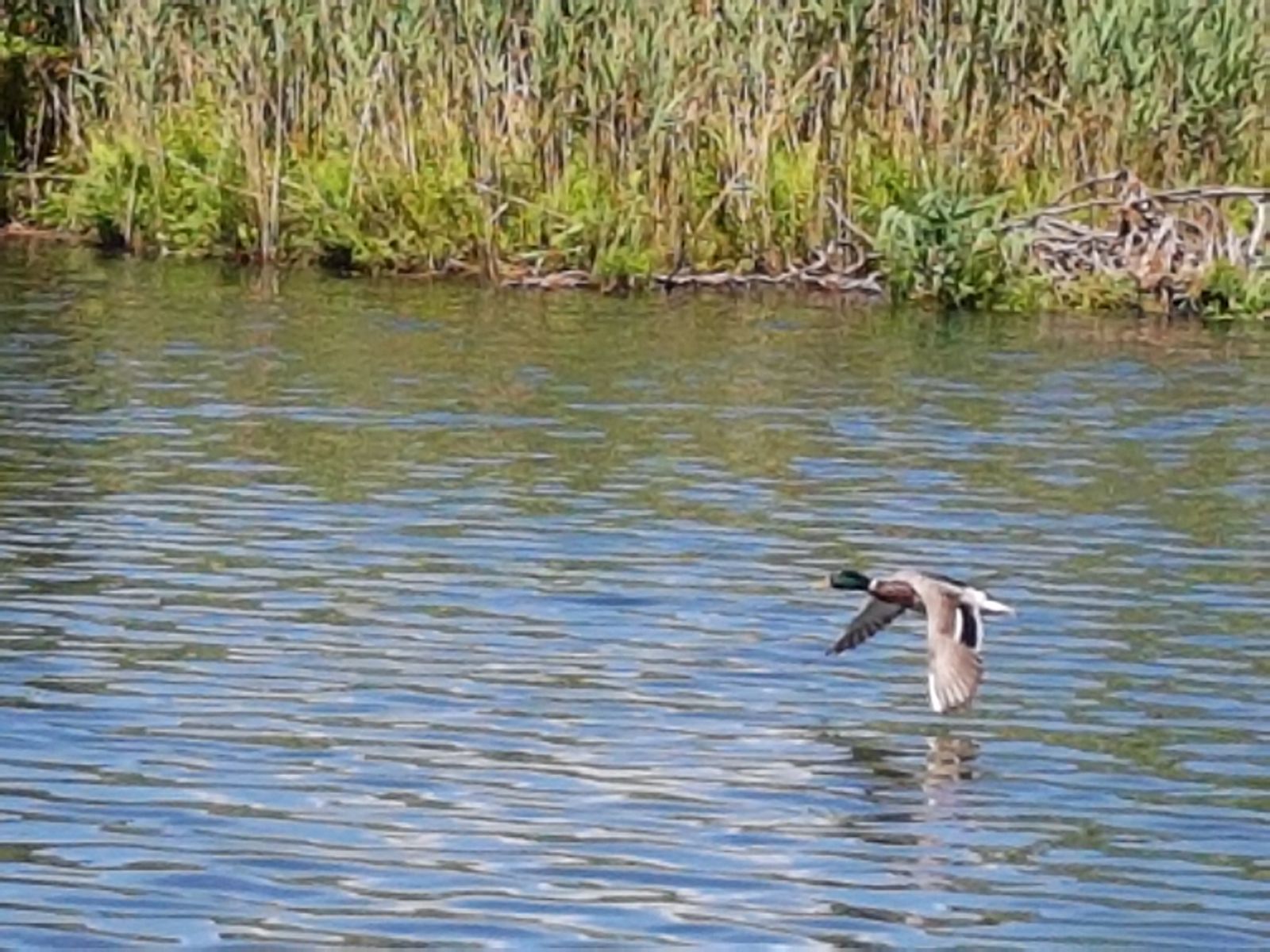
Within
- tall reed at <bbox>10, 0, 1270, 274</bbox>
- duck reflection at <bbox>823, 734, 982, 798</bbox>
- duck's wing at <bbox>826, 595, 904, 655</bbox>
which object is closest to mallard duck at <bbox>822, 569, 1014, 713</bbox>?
duck's wing at <bbox>826, 595, 904, 655</bbox>

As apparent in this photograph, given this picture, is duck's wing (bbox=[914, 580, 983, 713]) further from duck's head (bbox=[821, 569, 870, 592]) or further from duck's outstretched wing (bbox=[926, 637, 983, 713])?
duck's head (bbox=[821, 569, 870, 592])

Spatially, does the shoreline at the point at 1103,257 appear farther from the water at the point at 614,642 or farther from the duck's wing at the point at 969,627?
the duck's wing at the point at 969,627

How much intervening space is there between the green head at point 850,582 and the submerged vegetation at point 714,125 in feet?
37.6

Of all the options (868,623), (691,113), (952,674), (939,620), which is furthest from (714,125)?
(952,674)

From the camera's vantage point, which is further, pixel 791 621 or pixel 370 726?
pixel 791 621

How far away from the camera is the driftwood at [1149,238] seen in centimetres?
2167

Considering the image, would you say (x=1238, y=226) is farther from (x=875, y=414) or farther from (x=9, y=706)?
(x=9, y=706)

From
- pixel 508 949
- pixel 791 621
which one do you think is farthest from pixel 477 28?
pixel 508 949

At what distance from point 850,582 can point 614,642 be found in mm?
1039

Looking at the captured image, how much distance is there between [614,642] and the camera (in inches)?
442

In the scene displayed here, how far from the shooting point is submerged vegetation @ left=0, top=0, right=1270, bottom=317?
22.2 metres

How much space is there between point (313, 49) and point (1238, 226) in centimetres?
610

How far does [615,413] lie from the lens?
17.2 metres

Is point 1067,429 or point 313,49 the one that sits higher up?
point 313,49
